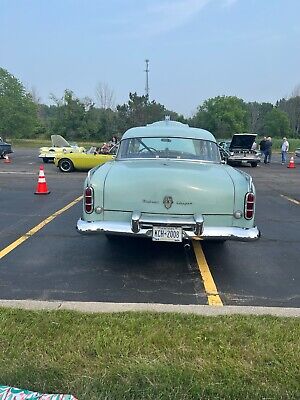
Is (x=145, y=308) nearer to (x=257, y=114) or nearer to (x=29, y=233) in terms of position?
(x=29, y=233)

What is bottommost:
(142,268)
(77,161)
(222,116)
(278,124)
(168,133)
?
(142,268)

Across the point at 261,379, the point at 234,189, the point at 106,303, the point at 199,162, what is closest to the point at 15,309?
the point at 106,303

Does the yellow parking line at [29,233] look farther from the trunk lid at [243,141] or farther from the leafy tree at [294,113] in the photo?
the leafy tree at [294,113]

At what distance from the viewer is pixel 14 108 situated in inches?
2331

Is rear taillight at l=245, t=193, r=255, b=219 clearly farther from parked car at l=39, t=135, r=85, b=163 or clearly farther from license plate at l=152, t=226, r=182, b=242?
parked car at l=39, t=135, r=85, b=163

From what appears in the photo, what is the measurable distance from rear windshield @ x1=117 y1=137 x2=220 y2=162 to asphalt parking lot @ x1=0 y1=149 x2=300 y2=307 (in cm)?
136

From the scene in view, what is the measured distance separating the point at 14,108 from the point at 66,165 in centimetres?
4572

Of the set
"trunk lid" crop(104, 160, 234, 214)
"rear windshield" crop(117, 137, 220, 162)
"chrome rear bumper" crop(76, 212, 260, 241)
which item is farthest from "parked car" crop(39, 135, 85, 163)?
"chrome rear bumper" crop(76, 212, 260, 241)

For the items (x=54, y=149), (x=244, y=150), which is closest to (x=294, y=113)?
(x=244, y=150)

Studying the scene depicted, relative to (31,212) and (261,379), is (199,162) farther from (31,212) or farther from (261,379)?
(31,212)

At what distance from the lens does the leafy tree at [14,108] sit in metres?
58.4

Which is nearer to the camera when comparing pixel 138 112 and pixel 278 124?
pixel 138 112

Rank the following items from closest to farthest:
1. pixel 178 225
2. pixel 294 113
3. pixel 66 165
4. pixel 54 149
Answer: pixel 178 225, pixel 66 165, pixel 54 149, pixel 294 113

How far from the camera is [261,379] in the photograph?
262 centimetres
